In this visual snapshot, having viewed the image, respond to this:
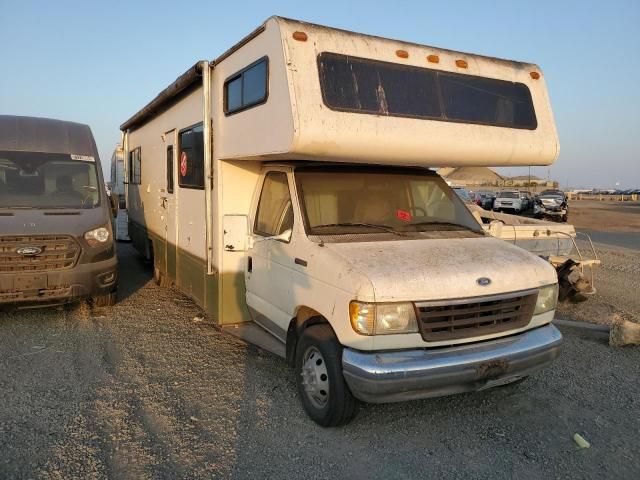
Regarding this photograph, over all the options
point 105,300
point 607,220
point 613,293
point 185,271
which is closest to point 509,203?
point 607,220

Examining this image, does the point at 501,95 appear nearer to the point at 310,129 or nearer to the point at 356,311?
the point at 310,129

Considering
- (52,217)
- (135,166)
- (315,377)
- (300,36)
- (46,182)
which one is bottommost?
(315,377)

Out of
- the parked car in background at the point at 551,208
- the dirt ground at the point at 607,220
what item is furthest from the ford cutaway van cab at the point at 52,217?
the parked car in background at the point at 551,208

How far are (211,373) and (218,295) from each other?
2.64 ft

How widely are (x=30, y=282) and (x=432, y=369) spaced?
16.2 ft

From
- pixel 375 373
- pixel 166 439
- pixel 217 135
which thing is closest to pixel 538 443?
pixel 375 373

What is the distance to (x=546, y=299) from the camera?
414 cm

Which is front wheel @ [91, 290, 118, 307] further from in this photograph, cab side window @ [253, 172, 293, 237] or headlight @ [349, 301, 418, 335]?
headlight @ [349, 301, 418, 335]

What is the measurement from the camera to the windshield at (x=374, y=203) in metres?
4.45

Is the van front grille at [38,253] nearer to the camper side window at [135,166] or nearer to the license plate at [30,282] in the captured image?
the license plate at [30,282]

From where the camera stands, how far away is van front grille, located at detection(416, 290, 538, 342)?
11.8 feet

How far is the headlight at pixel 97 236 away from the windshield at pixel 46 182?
0.46 metres

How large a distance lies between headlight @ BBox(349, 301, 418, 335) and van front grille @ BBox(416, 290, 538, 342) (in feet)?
0.25

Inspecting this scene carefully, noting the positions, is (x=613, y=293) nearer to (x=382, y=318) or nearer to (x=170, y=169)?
(x=382, y=318)
